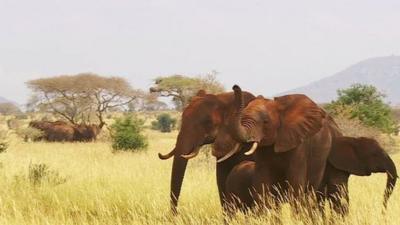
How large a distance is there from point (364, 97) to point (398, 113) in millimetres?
36888

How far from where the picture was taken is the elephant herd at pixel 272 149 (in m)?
5.73

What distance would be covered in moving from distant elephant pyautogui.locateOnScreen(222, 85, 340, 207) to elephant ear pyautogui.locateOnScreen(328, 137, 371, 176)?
16.7 inches

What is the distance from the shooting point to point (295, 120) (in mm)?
5875

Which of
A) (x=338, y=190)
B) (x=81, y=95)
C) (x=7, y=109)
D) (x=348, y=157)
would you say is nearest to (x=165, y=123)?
(x=81, y=95)

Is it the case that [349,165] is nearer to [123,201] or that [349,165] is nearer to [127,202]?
[127,202]

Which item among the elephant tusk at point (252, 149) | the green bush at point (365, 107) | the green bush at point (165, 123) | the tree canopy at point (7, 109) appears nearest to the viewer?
the elephant tusk at point (252, 149)

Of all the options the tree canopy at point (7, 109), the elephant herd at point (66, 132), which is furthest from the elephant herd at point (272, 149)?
the tree canopy at point (7, 109)

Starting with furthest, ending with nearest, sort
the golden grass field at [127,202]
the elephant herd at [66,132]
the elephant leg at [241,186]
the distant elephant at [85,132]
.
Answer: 1. the distant elephant at [85,132]
2. the elephant herd at [66,132]
3. the golden grass field at [127,202]
4. the elephant leg at [241,186]

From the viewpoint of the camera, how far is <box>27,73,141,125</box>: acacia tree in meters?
42.7

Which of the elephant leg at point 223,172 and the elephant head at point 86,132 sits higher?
the elephant leg at point 223,172

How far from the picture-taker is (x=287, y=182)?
5805 mm

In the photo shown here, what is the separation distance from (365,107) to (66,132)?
19.8 m

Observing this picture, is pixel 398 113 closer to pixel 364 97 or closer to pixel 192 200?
pixel 364 97

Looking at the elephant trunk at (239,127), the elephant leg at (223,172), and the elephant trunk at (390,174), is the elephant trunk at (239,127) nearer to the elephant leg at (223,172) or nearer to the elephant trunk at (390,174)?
the elephant leg at (223,172)
